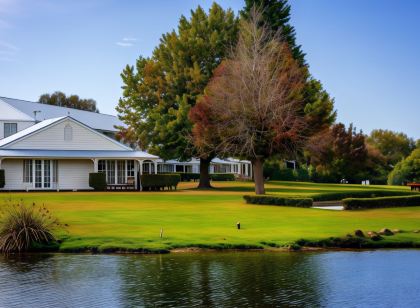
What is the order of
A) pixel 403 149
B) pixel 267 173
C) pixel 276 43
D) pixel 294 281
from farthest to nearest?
1. pixel 403 149
2. pixel 267 173
3. pixel 276 43
4. pixel 294 281

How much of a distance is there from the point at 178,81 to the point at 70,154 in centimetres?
1253

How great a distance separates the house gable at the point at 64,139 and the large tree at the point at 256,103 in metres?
12.7

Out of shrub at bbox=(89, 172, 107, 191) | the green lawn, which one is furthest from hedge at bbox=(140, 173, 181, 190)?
the green lawn

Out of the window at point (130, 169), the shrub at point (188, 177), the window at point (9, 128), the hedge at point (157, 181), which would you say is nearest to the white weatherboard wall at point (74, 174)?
the window at point (130, 169)

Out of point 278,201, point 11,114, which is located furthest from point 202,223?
point 11,114

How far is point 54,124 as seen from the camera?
184ft

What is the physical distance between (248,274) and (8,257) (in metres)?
8.20

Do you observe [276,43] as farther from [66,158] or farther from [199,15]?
[66,158]

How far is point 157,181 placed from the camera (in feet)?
186

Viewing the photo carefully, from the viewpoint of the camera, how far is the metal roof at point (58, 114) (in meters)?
72.4

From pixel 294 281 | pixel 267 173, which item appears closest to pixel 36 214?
pixel 294 281

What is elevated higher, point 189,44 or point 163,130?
point 189,44

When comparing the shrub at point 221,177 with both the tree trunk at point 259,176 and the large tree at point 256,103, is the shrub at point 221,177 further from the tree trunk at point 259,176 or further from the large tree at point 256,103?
the large tree at point 256,103

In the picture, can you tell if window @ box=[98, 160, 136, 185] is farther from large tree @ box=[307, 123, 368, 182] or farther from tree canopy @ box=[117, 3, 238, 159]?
large tree @ box=[307, 123, 368, 182]
